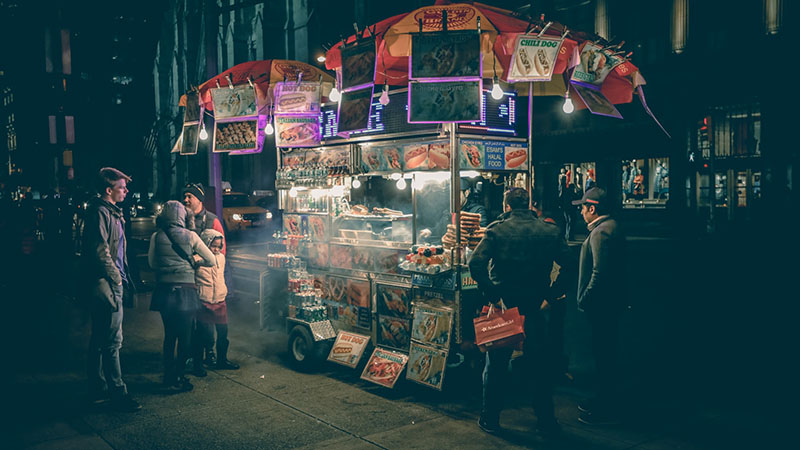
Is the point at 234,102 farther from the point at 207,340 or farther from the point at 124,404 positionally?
the point at 124,404

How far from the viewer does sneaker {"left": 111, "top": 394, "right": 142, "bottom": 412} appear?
226 inches

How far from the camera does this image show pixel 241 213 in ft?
71.9

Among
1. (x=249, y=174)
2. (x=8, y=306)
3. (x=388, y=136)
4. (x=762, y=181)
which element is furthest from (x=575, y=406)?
(x=249, y=174)

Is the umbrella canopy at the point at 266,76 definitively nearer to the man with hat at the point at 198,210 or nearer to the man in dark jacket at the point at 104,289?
the man with hat at the point at 198,210

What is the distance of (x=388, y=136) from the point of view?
7078mm

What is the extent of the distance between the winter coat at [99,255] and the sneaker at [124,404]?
901 mm

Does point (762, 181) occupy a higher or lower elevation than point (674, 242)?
higher

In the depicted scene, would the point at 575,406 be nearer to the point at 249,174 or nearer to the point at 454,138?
the point at 454,138

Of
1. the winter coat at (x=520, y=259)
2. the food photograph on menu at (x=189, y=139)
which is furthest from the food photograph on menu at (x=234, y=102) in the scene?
the winter coat at (x=520, y=259)

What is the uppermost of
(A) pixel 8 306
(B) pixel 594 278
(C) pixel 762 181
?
(C) pixel 762 181

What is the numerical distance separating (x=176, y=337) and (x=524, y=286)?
4049 mm

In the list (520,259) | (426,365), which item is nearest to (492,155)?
(520,259)

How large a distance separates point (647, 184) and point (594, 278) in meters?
20.9

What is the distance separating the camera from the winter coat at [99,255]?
226 inches
